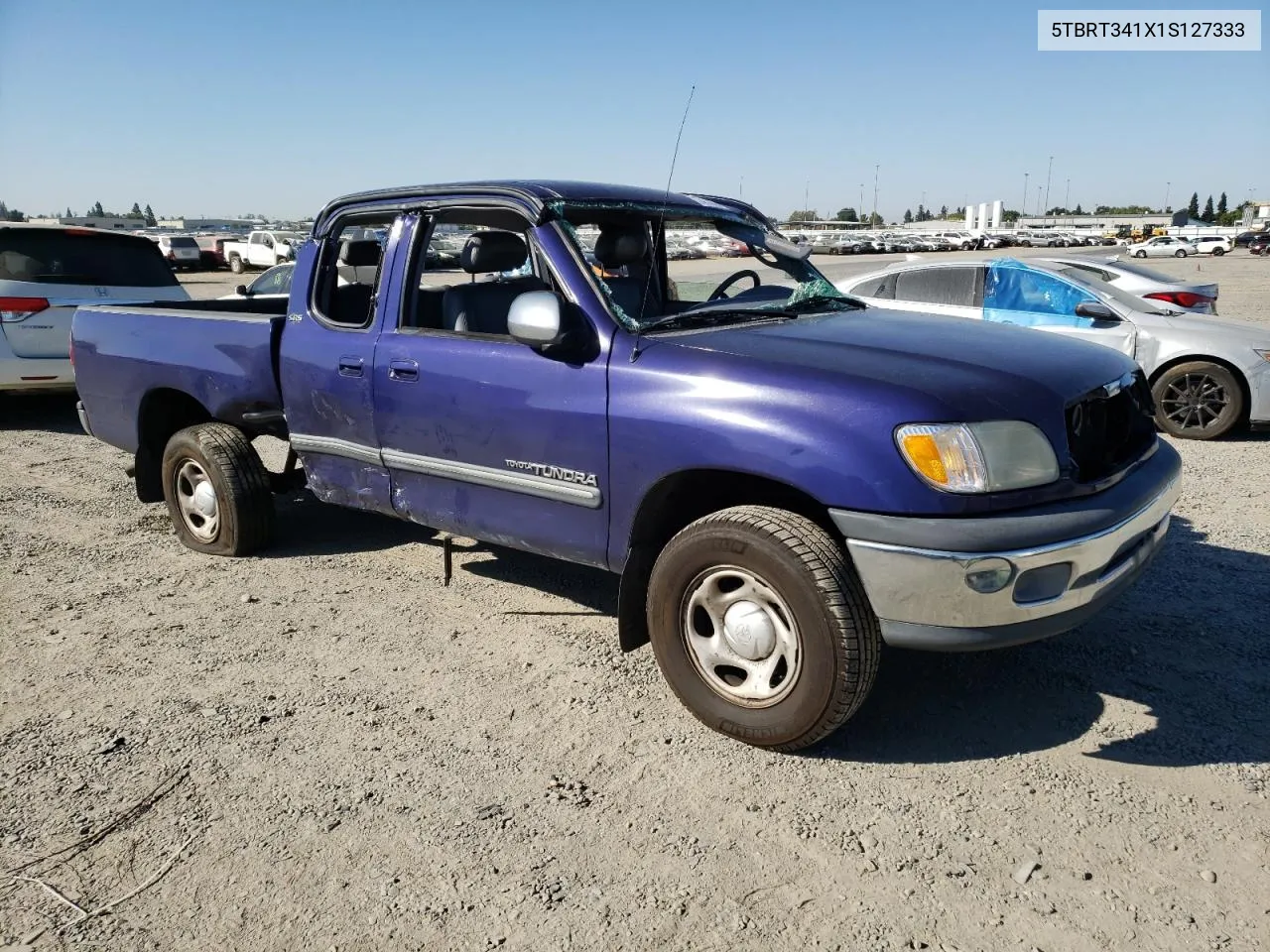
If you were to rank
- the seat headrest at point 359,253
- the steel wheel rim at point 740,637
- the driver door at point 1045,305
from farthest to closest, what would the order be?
the driver door at point 1045,305 < the seat headrest at point 359,253 < the steel wheel rim at point 740,637

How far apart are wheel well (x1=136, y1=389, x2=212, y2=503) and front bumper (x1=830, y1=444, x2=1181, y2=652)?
14.0 ft

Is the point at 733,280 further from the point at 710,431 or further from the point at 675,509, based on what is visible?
the point at 710,431

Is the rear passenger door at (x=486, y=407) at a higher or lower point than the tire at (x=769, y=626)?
higher

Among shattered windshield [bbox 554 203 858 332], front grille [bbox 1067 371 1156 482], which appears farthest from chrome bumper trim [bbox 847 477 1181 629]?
shattered windshield [bbox 554 203 858 332]

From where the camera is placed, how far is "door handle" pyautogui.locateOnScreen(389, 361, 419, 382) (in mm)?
4113

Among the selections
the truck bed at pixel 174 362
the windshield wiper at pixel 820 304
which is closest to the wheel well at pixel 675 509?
the windshield wiper at pixel 820 304

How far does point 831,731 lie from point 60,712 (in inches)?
110

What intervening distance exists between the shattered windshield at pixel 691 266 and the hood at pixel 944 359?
0.84ft

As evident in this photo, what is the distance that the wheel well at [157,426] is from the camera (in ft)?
18.8

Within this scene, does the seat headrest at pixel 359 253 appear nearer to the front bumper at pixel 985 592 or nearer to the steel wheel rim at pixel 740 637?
the steel wheel rim at pixel 740 637

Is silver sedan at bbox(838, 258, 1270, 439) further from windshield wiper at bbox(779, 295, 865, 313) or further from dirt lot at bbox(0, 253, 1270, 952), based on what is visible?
dirt lot at bbox(0, 253, 1270, 952)

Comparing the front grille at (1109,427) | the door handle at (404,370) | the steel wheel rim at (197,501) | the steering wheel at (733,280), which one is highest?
the steering wheel at (733,280)

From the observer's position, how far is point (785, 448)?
305 centimetres

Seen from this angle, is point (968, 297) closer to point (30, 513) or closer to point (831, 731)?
point (831, 731)
